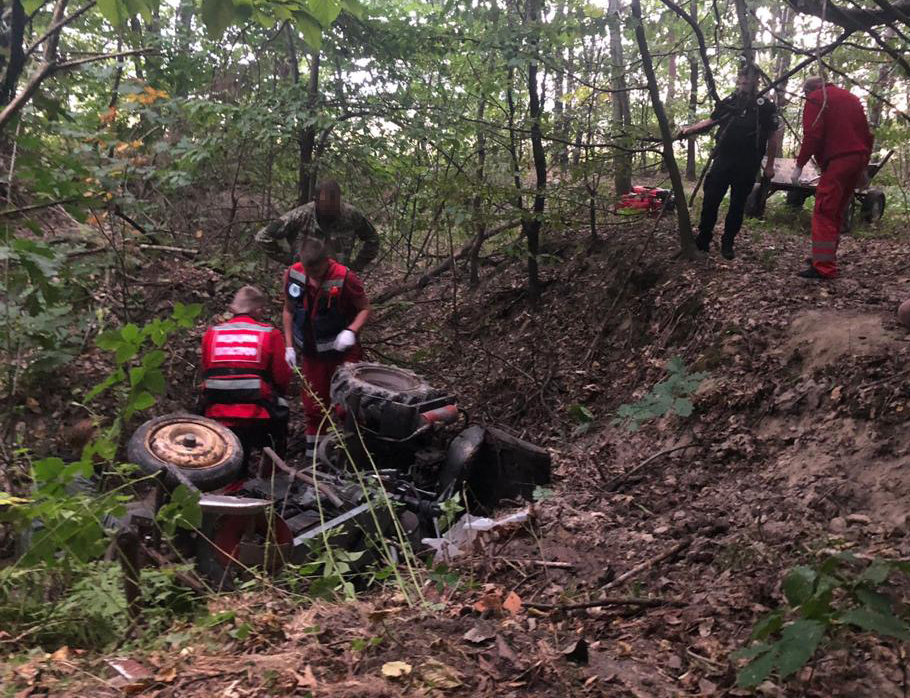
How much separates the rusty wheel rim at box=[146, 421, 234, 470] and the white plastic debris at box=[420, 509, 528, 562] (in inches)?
59.3

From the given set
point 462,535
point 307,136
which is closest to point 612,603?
point 462,535

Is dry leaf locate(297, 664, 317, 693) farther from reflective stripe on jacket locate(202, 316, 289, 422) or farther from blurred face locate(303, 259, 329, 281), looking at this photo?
blurred face locate(303, 259, 329, 281)

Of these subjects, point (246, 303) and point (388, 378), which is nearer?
point (388, 378)

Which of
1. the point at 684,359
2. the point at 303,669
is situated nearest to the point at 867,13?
the point at 684,359

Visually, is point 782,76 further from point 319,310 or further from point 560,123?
point 319,310

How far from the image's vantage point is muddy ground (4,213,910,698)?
2.34m

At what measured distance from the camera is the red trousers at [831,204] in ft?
20.7

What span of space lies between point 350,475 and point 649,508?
185cm

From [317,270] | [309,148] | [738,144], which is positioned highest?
[309,148]

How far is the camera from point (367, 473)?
4.88 metres

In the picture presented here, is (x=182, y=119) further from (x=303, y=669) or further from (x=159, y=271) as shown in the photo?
(x=303, y=669)

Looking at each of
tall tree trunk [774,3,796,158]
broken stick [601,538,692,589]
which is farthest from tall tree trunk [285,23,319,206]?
broken stick [601,538,692,589]

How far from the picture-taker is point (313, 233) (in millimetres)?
7234

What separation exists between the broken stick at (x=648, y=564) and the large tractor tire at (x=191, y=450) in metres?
2.52
